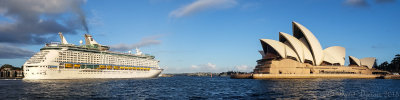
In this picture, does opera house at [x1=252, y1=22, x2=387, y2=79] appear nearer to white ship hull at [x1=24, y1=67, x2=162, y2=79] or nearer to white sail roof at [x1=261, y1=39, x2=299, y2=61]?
white sail roof at [x1=261, y1=39, x2=299, y2=61]

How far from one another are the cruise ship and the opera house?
4047 cm

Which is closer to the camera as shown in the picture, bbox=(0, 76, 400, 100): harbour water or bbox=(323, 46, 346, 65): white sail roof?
bbox=(0, 76, 400, 100): harbour water

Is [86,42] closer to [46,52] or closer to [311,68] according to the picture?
[46,52]

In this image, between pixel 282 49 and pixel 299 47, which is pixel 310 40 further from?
pixel 282 49

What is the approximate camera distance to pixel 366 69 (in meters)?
105

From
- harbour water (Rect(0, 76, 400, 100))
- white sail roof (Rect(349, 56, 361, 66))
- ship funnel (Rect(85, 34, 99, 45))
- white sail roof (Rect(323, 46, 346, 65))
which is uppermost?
ship funnel (Rect(85, 34, 99, 45))

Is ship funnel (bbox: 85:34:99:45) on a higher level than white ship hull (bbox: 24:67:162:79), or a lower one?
higher

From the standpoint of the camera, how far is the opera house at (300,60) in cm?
8694

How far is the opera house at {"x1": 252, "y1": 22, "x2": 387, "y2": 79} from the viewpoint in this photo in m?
86.9

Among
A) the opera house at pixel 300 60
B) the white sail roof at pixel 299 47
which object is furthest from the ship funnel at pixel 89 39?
the white sail roof at pixel 299 47

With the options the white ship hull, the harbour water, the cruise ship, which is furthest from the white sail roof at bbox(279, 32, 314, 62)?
the white ship hull

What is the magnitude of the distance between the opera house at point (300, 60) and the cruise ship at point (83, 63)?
40472 millimetres

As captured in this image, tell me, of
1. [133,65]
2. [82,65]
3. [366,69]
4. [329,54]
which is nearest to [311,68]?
[329,54]

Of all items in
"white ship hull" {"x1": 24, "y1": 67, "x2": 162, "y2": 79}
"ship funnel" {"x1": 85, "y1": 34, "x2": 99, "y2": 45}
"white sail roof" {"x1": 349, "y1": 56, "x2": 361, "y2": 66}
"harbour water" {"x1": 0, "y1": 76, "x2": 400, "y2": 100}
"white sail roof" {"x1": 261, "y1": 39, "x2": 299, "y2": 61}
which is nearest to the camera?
"harbour water" {"x1": 0, "y1": 76, "x2": 400, "y2": 100}
